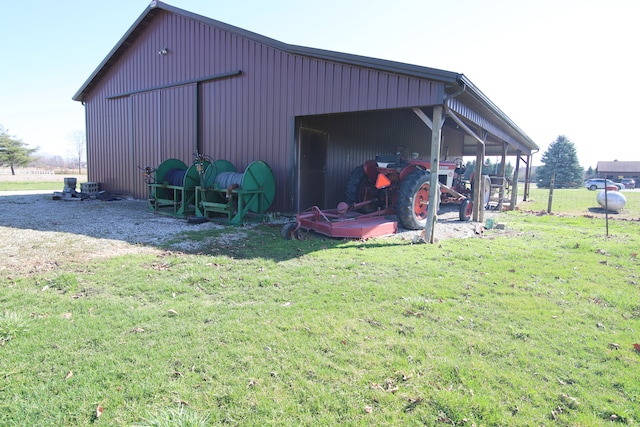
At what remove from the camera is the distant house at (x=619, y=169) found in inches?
2410

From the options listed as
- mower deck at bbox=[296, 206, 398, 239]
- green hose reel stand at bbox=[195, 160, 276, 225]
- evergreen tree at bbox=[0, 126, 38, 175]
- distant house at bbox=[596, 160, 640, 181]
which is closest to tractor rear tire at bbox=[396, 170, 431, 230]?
mower deck at bbox=[296, 206, 398, 239]

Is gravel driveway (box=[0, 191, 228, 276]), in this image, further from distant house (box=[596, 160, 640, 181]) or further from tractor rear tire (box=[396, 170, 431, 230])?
distant house (box=[596, 160, 640, 181])

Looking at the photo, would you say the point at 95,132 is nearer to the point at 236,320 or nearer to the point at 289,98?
the point at 289,98

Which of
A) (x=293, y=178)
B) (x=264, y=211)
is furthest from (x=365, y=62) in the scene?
(x=264, y=211)

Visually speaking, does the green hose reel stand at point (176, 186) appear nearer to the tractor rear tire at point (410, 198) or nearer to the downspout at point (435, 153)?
the tractor rear tire at point (410, 198)

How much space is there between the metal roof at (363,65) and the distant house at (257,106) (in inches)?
1.2

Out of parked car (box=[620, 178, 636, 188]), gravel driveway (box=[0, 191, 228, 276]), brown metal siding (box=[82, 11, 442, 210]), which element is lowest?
gravel driveway (box=[0, 191, 228, 276])

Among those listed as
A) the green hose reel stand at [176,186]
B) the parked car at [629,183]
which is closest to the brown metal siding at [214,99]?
the green hose reel stand at [176,186]

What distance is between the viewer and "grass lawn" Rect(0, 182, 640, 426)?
2.25 meters

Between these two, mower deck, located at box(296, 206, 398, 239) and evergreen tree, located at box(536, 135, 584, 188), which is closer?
mower deck, located at box(296, 206, 398, 239)

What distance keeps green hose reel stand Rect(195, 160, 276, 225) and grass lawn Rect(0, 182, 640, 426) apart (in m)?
3.35

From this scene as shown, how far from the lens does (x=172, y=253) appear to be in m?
5.82

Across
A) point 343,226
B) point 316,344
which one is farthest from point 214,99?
point 316,344

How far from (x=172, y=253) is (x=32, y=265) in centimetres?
178
